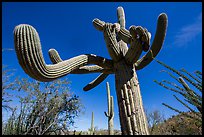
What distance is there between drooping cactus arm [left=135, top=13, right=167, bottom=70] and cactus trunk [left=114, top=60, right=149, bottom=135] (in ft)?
0.97

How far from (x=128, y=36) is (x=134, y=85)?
987mm

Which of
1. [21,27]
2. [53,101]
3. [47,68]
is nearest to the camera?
[21,27]

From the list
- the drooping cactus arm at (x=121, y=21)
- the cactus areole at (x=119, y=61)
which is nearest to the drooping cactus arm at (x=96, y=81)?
the cactus areole at (x=119, y=61)

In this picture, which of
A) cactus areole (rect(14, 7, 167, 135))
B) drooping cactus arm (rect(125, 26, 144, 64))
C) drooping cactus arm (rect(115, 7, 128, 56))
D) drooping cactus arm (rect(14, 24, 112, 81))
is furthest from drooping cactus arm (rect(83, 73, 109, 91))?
drooping cactus arm (rect(14, 24, 112, 81))

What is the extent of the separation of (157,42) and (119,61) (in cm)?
71

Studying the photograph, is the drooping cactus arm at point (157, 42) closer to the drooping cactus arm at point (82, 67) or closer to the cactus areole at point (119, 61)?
the cactus areole at point (119, 61)

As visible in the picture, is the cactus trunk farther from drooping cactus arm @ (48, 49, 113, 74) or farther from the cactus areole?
drooping cactus arm @ (48, 49, 113, 74)

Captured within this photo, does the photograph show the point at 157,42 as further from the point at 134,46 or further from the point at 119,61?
the point at 119,61

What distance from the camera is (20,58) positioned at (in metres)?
2.58

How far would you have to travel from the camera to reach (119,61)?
3.72m

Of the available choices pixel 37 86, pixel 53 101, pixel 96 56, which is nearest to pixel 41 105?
pixel 53 101

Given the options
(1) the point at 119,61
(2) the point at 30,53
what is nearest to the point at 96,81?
(1) the point at 119,61

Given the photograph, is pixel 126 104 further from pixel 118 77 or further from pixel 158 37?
pixel 158 37

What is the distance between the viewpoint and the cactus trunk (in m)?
3.21
